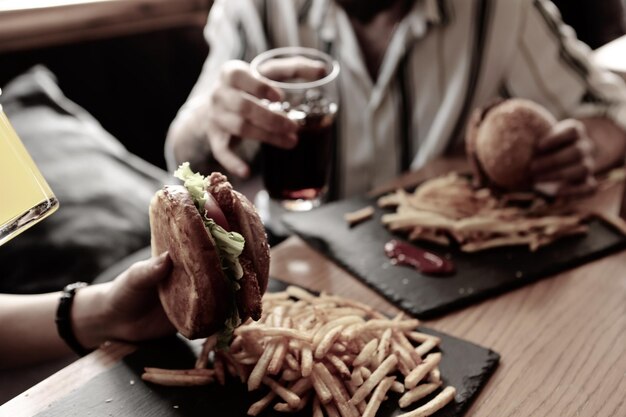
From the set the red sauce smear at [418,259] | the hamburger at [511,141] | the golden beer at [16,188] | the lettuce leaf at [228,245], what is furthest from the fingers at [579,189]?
the golden beer at [16,188]

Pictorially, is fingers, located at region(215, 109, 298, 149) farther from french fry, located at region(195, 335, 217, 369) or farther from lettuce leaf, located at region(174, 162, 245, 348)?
french fry, located at region(195, 335, 217, 369)

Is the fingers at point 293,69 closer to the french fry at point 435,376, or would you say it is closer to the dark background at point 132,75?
the french fry at point 435,376

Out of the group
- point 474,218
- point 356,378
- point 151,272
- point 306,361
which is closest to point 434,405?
point 356,378

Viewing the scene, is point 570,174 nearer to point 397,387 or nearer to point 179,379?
point 397,387

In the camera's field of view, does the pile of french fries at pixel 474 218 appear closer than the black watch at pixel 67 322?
No

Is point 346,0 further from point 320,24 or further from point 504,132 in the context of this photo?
point 504,132

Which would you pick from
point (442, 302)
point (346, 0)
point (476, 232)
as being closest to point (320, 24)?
point (346, 0)
